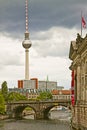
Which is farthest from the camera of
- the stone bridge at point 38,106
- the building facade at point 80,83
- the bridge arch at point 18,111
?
the bridge arch at point 18,111

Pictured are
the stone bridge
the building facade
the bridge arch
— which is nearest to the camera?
the building facade

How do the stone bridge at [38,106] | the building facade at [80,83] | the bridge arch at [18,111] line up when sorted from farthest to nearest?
the bridge arch at [18,111]
the stone bridge at [38,106]
the building facade at [80,83]

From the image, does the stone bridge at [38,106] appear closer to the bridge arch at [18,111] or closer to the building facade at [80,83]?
the bridge arch at [18,111]

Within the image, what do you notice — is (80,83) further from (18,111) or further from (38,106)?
(18,111)

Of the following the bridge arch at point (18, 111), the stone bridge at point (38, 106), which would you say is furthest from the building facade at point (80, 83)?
the bridge arch at point (18, 111)

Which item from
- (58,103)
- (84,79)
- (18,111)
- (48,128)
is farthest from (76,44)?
(18,111)

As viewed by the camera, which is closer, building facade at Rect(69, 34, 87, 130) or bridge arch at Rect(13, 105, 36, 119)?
building facade at Rect(69, 34, 87, 130)

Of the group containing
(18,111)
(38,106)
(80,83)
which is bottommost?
(18,111)

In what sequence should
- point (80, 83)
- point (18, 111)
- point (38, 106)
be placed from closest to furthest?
1. point (80, 83)
2. point (38, 106)
3. point (18, 111)

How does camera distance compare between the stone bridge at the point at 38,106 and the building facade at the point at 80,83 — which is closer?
the building facade at the point at 80,83

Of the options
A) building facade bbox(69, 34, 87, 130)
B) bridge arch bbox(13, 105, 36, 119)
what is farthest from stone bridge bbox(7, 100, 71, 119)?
building facade bbox(69, 34, 87, 130)

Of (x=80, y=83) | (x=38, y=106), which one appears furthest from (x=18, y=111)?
(x=80, y=83)

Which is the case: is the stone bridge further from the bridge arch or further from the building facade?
the building facade

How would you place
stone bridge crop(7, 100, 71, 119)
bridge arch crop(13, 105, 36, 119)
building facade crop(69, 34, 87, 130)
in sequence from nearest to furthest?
building facade crop(69, 34, 87, 130) < stone bridge crop(7, 100, 71, 119) < bridge arch crop(13, 105, 36, 119)
